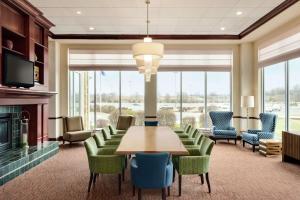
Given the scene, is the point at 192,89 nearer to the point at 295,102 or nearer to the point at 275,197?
the point at 295,102

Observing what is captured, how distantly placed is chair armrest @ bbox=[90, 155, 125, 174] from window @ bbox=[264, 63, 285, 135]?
18.7 feet

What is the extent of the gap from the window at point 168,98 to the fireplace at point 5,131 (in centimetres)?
509

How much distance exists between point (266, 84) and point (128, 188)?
639 cm

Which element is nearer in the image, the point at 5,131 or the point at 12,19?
the point at 12,19

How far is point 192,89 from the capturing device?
10062 millimetres

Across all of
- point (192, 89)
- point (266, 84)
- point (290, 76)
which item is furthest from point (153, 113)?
point (290, 76)

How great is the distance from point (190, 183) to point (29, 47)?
476cm

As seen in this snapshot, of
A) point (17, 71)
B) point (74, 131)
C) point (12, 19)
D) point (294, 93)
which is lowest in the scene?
point (74, 131)

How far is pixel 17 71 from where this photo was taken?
562cm

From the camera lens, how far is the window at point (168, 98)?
997cm

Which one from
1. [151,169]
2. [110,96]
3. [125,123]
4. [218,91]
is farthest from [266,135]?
[110,96]

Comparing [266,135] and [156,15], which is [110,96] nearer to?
[156,15]

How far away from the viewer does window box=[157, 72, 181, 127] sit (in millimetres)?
9969

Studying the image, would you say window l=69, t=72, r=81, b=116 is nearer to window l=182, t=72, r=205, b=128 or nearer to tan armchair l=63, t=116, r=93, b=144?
tan armchair l=63, t=116, r=93, b=144
